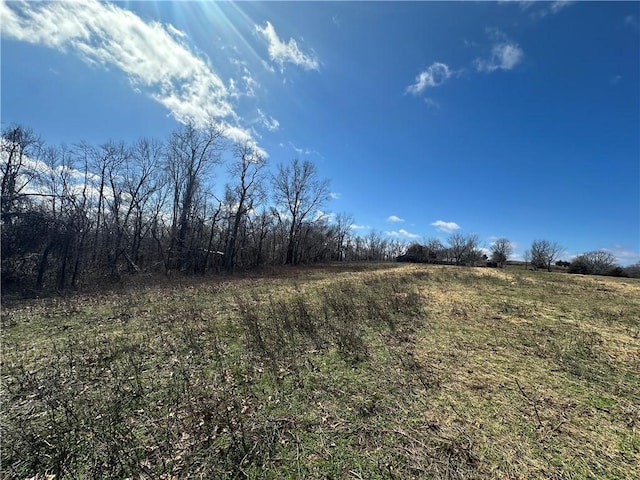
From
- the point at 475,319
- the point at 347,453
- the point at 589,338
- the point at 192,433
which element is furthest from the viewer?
the point at 475,319

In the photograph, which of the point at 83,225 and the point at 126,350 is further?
the point at 83,225

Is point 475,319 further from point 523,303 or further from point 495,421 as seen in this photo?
point 495,421

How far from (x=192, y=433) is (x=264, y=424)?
37.2 inches

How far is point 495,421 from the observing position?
3.84m

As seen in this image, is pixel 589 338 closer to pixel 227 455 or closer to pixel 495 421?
pixel 495 421

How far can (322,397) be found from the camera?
454cm

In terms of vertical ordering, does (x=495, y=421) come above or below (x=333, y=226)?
below

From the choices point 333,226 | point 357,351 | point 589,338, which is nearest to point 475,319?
point 589,338

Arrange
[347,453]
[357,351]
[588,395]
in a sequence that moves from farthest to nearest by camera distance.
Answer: [357,351] → [588,395] → [347,453]

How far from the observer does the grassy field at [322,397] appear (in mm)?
3197

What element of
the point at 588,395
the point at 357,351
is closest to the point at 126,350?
the point at 357,351

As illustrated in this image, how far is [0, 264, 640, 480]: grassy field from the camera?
10.5 feet

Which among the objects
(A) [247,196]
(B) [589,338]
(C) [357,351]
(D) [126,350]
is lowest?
(D) [126,350]

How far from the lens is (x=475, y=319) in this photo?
9094mm
